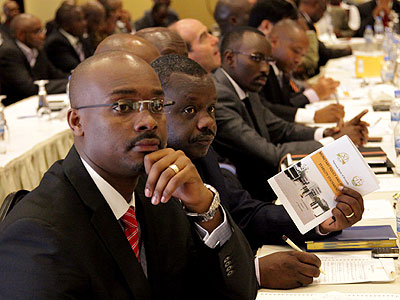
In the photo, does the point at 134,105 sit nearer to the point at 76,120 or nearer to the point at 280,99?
the point at 76,120

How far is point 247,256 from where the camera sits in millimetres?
1681

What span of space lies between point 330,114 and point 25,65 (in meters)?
3.46

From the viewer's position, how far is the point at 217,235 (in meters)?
1.64

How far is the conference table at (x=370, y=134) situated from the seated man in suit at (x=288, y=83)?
13cm

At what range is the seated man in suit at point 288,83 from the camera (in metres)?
4.39

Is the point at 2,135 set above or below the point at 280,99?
above

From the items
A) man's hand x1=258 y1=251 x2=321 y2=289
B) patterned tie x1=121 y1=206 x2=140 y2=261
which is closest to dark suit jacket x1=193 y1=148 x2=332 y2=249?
man's hand x1=258 y1=251 x2=321 y2=289

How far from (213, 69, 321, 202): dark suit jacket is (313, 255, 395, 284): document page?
1345 millimetres

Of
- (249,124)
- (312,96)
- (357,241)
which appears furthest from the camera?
(312,96)

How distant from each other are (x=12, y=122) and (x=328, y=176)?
297 centimetres

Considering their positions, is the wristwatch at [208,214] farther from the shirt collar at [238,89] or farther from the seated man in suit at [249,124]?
the shirt collar at [238,89]

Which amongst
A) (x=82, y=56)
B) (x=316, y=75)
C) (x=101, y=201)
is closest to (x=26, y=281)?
(x=101, y=201)

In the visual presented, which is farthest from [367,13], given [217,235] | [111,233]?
[111,233]

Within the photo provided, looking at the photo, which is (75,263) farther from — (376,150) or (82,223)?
(376,150)
